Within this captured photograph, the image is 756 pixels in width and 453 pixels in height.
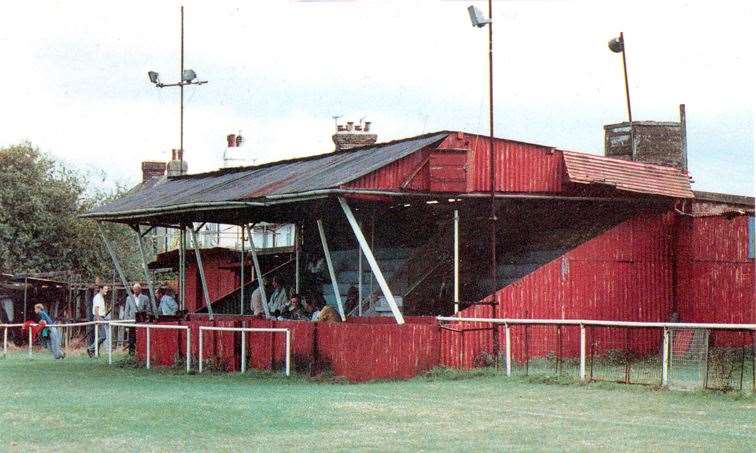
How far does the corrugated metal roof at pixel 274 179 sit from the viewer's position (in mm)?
23547

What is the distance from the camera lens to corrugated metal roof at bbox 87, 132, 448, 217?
23547 mm

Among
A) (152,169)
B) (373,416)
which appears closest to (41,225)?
(152,169)

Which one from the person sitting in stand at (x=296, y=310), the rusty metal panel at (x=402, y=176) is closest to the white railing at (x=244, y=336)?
the person sitting in stand at (x=296, y=310)

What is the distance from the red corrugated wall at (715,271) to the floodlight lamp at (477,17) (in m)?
7.32

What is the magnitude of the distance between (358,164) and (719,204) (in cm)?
870

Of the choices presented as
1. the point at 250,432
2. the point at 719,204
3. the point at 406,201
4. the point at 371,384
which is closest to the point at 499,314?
the point at 406,201

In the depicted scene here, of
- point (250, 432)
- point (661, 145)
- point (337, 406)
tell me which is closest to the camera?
point (250, 432)

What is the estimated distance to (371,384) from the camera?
21.0m

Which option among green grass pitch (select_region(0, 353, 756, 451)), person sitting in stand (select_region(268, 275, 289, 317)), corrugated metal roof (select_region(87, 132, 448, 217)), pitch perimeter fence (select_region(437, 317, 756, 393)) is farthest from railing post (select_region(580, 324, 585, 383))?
person sitting in stand (select_region(268, 275, 289, 317))

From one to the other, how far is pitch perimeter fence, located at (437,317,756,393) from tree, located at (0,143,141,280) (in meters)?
34.6

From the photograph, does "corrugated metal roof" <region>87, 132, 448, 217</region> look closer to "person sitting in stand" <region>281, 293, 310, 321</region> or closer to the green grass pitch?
"person sitting in stand" <region>281, 293, 310, 321</region>

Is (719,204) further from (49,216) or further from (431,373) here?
(49,216)

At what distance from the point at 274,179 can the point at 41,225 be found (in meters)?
29.9

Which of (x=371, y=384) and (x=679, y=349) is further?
(x=371, y=384)
